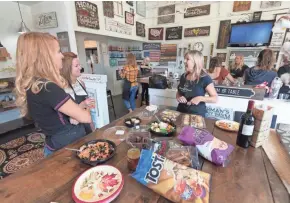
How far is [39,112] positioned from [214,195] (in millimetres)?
1062

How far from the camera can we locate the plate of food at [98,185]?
2.05 ft

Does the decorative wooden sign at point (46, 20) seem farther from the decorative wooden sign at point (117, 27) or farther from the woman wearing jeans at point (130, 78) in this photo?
the woman wearing jeans at point (130, 78)

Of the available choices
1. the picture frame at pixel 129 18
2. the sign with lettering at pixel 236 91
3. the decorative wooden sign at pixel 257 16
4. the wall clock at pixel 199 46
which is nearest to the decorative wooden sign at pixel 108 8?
the picture frame at pixel 129 18

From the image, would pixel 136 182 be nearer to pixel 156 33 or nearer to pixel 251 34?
pixel 251 34

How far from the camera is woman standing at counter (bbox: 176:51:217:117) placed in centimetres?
162

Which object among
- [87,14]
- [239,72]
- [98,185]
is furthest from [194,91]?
[87,14]

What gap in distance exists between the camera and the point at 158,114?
1.52 meters

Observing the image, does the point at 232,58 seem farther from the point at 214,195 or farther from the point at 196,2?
the point at 214,195

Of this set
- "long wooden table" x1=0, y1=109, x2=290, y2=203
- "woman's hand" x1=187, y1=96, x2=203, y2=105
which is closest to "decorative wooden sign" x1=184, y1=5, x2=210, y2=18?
"woman's hand" x1=187, y1=96, x2=203, y2=105

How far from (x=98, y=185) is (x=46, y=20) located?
3.63 meters

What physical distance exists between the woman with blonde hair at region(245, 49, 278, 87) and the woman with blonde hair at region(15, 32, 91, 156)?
265 centimetres

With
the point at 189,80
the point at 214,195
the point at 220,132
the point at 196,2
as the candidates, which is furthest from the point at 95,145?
the point at 196,2

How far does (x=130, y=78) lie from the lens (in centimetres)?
361

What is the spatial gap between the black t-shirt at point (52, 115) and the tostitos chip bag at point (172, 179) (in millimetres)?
616
